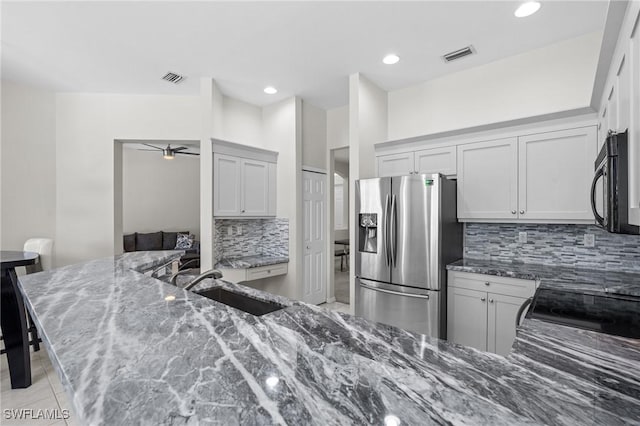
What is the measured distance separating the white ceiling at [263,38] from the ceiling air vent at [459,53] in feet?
0.21

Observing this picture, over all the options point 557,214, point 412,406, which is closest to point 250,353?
point 412,406

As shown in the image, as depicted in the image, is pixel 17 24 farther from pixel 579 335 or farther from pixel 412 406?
pixel 579 335

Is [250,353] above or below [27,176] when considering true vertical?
below

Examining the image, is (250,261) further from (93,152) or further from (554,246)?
(554,246)

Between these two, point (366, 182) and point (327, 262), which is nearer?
point (366, 182)

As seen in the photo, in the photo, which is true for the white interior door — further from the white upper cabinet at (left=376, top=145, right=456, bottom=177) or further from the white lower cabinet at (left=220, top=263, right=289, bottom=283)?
the white upper cabinet at (left=376, top=145, right=456, bottom=177)

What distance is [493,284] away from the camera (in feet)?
8.45

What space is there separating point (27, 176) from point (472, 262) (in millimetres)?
5088

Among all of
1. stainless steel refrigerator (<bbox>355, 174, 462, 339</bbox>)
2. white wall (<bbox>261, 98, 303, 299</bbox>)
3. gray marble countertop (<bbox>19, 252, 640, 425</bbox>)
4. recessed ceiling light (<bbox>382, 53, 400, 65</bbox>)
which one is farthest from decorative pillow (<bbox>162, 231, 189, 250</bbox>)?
gray marble countertop (<bbox>19, 252, 640, 425</bbox>)

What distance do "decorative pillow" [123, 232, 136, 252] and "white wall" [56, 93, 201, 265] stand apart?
2.42 meters

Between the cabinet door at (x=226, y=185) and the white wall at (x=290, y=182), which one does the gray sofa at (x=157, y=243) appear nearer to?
the white wall at (x=290, y=182)

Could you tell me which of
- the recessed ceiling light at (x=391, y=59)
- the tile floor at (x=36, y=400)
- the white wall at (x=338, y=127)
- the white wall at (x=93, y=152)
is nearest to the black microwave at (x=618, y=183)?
the recessed ceiling light at (x=391, y=59)

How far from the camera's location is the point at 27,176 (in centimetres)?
364

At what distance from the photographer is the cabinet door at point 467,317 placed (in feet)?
8.58
